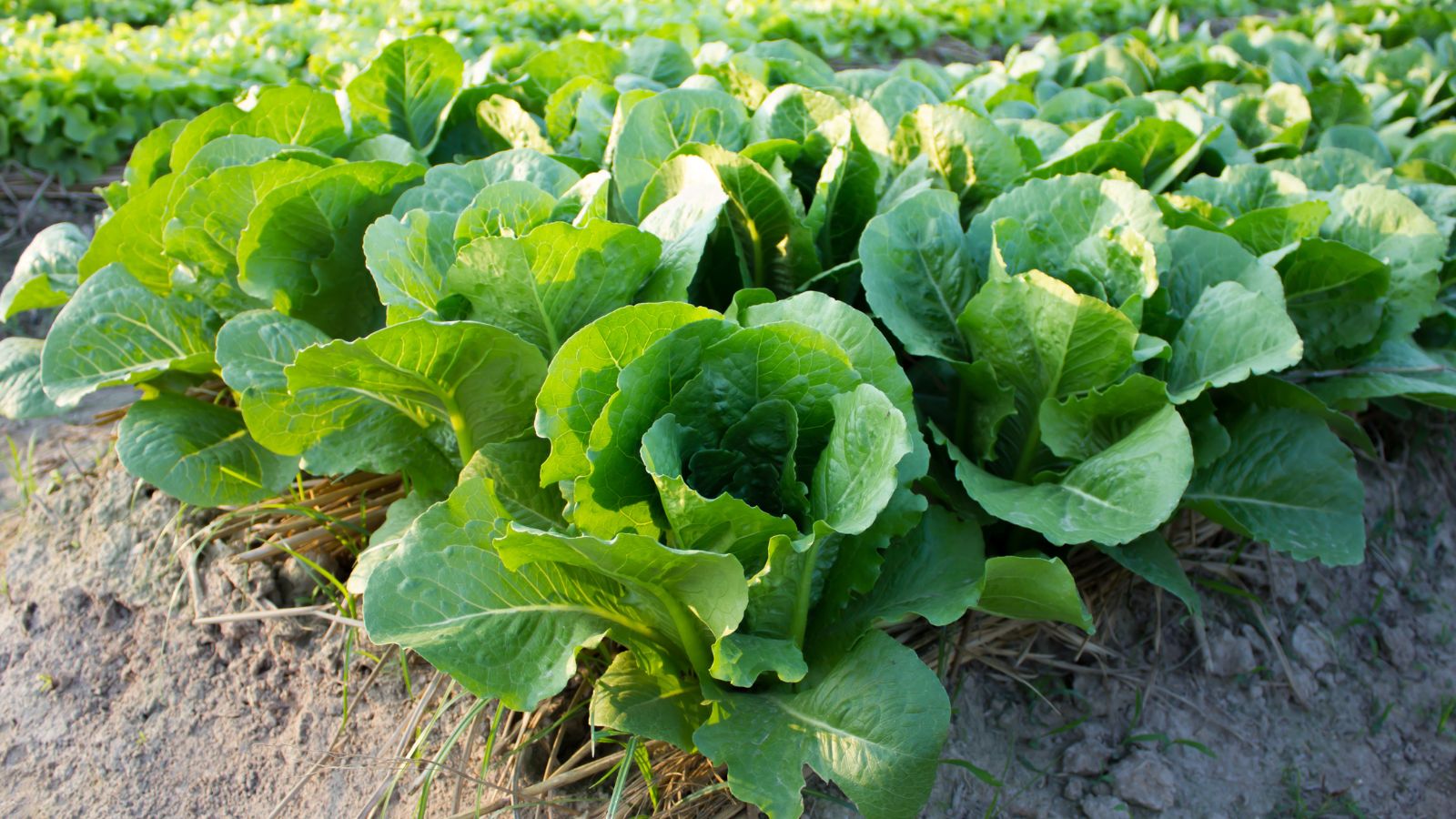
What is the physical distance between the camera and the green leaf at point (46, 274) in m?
2.42

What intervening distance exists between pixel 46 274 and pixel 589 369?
1827 mm

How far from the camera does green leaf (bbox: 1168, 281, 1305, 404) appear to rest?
5.89 feet

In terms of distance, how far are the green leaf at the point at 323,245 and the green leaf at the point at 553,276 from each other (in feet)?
1.68

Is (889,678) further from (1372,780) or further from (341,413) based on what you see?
(1372,780)

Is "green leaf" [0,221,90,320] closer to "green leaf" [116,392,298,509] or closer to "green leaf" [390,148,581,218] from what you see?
"green leaf" [116,392,298,509]

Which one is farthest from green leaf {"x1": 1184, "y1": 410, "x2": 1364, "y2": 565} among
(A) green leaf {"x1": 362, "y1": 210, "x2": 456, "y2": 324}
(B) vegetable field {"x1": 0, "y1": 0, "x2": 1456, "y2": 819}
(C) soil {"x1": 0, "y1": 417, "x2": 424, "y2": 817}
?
(C) soil {"x1": 0, "y1": 417, "x2": 424, "y2": 817}

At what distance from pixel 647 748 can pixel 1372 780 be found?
160cm

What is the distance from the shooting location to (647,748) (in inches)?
69.4

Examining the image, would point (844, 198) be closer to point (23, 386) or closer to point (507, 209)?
point (507, 209)

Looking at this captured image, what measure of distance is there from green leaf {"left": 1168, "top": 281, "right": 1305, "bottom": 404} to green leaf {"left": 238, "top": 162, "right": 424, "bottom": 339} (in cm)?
167

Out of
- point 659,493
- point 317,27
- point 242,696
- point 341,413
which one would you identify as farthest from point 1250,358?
point 317,27

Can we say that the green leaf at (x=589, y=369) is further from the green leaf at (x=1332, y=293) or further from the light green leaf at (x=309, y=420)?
the green leaf at (x=1332, y=293)

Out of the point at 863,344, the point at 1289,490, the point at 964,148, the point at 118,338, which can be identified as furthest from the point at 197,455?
the point at 1289,490

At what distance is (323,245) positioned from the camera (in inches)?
85.0
